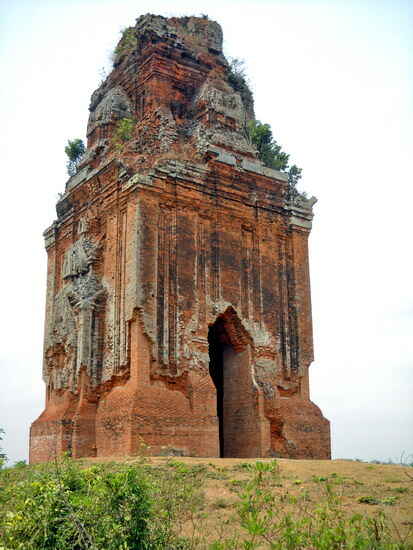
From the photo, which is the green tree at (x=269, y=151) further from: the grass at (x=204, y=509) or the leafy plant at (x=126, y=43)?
the grass at (x=204, y=509)

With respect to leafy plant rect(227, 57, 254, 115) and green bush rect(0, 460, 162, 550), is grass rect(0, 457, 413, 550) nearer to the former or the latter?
green bush rect(0, 460, 162, 550)

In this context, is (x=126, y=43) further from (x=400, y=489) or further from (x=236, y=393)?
(x=400, y=489)

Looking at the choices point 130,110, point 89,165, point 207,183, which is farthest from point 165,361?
point 130,110

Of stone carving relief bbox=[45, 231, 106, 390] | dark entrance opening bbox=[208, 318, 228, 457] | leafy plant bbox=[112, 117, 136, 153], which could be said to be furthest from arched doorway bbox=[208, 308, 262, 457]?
leafy plant bbox=[112, 117, 136, 153]

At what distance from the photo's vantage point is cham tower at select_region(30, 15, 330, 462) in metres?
12.4

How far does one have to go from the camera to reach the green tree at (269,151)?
16172 millimetres

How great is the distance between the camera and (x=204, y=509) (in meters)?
7.86

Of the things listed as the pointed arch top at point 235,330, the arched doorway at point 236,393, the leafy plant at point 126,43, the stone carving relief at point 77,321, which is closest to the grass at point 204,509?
the arched doorway at point 236,393

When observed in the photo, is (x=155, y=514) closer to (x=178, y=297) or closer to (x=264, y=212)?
(x=178, y=297)

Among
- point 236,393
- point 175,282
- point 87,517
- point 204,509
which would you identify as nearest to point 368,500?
point 204,509

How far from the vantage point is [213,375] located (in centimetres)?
1462

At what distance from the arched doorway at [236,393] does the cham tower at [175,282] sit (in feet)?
0.10

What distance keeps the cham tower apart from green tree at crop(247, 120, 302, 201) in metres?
0.75

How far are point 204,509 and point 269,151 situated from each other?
1021 cm
